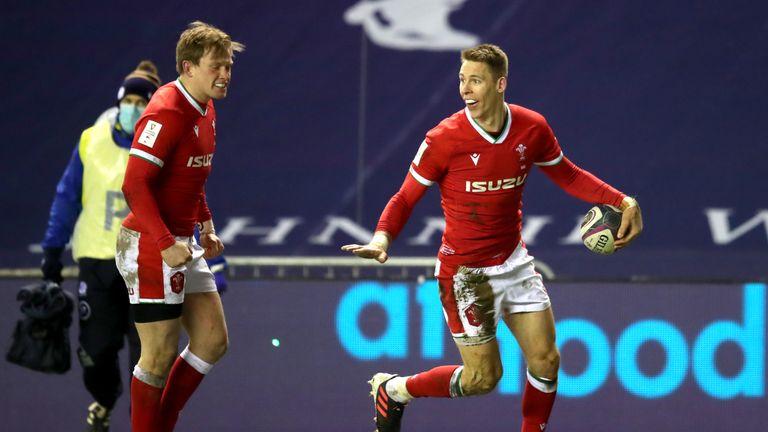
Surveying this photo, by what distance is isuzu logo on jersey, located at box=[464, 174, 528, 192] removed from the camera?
19.5 ft

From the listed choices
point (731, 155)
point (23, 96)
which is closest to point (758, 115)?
point (731, 155)

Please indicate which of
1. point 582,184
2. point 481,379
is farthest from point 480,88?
point 481,379

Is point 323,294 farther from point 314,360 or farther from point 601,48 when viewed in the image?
point 601,48

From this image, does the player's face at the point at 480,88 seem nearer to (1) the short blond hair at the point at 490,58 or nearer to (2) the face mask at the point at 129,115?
(1) the short blond hair at the point at 490,58

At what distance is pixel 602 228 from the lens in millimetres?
6059

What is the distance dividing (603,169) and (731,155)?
0.83m

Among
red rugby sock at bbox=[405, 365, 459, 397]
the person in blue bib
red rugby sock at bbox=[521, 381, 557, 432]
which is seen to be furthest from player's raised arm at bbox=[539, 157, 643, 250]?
the person in blue bib

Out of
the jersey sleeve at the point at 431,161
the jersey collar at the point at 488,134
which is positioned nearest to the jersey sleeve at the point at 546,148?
the jersey collar at the point at 488,134

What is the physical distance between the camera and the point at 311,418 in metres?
7.37

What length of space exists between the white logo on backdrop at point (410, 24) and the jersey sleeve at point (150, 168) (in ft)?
12.5

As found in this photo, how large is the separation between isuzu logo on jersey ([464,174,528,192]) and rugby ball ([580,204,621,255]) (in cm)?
39

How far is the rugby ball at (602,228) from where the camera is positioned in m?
6.04

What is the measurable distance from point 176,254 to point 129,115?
60.2 inches

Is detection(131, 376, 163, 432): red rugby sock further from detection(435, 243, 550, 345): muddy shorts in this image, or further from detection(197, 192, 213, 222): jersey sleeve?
detection(435, 243, 550, 345): muddy shorts
